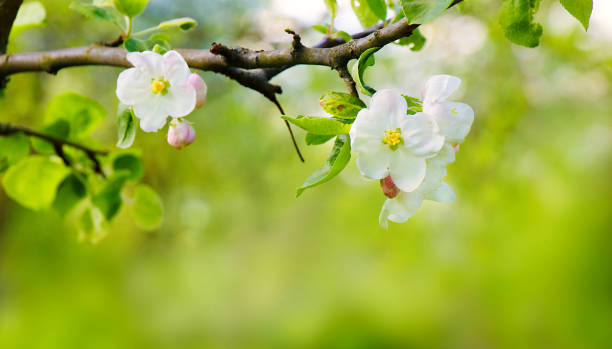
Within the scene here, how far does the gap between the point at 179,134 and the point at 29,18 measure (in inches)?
8.0

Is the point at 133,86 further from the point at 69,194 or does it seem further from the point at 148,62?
the point at 69,194

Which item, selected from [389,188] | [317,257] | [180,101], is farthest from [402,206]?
[317,257]

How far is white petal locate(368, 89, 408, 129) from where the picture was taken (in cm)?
19

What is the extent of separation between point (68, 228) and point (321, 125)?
226 cm

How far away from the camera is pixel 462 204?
7.34 ft

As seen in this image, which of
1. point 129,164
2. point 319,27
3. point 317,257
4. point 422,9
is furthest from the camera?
point 317,257

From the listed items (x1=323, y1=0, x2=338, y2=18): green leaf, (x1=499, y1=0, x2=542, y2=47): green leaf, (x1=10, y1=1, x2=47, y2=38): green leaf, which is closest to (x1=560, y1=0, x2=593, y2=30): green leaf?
(x1=499, y1=0, x2=542, y2=47): green leaf

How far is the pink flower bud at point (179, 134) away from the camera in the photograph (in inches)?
9.4

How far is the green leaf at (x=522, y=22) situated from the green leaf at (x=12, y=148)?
0.34 metres

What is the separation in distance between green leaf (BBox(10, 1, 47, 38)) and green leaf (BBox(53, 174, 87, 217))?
0.11 meters

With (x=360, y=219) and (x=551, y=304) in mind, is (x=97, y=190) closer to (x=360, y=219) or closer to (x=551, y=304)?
(x=360, y=219)

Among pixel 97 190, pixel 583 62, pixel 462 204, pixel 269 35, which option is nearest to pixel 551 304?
pixel 462 204

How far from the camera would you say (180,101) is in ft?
0.73

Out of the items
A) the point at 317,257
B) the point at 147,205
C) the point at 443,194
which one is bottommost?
the point at 317,257
